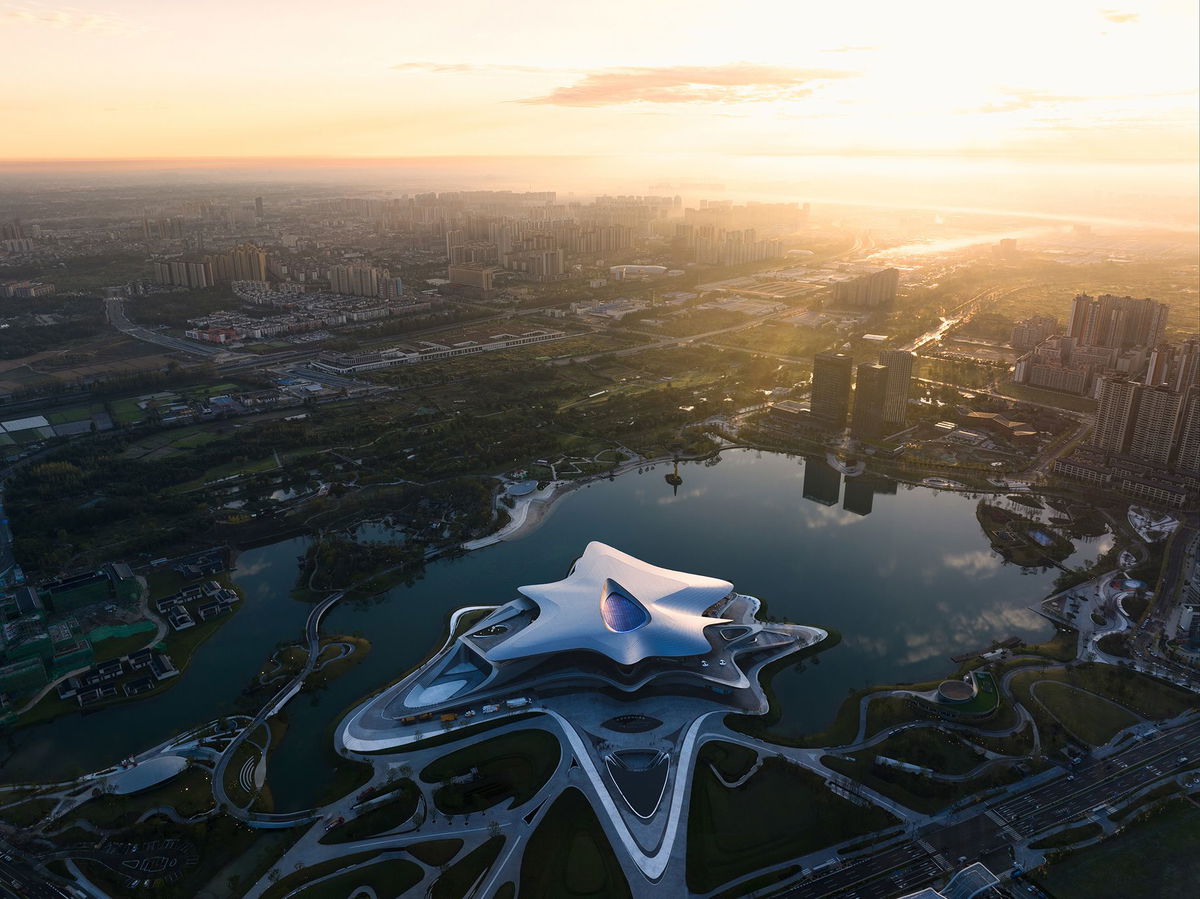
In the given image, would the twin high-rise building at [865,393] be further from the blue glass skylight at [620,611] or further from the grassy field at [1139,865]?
the grassy field at [1139,865]

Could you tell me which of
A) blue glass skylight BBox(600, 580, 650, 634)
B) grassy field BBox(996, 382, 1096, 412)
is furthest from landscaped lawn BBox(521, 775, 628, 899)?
grassy field BBox(996, 382, 1096, 412)

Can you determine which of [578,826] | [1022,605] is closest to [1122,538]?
[1022,605]

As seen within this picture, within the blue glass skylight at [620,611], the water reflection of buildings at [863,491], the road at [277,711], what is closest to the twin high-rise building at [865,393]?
the water reflection of buildings at [863,491]

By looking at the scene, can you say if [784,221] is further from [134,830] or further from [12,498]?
[134,830]

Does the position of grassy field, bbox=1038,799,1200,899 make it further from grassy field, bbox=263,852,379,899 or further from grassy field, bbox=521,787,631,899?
grassy field, bbox=263,852,379,899

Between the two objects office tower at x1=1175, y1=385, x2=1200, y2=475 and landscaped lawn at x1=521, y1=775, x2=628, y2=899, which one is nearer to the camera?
landscaped lawn at x1=521, y1=775, x2=628, y2=899

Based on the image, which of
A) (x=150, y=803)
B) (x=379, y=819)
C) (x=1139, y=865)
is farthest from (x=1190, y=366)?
(x=150, y=803)

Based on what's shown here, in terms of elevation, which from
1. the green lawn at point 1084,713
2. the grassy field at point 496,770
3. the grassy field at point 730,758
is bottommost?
the grassy field at point 496,770
